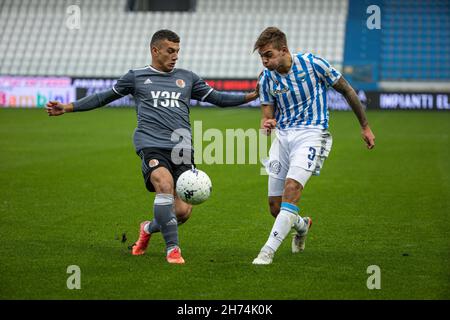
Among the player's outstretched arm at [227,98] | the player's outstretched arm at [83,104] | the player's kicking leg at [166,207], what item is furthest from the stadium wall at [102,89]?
the player's kicking leg at [166,207]

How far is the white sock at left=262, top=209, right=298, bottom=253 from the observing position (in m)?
7.40

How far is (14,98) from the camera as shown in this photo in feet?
113

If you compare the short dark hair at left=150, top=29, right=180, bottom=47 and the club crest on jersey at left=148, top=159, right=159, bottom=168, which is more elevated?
the short dark hair at left=150, top=29, right=180, bottom=47

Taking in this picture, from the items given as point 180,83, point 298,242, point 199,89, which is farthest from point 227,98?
point 298,242

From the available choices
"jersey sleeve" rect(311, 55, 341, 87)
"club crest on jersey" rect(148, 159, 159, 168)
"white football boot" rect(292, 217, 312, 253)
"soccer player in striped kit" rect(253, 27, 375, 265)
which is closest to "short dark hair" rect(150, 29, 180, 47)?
"soccer player in striped kit" rect(253, 27, 375, 265)

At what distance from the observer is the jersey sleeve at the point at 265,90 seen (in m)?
7.77

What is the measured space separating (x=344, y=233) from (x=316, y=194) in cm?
339

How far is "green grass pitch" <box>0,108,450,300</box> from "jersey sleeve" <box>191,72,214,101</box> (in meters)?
1.48

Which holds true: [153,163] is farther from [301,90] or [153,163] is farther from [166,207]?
[301,90]

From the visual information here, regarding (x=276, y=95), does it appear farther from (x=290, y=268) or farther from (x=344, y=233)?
(x=344, y=233)

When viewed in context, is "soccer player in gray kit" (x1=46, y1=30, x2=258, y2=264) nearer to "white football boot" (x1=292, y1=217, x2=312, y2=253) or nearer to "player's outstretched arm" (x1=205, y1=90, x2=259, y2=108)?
"player's outstretched arm" (x1=205, y1=90, x2=259, y2=108)

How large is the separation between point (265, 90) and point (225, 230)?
2136 mm

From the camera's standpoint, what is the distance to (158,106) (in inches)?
309
